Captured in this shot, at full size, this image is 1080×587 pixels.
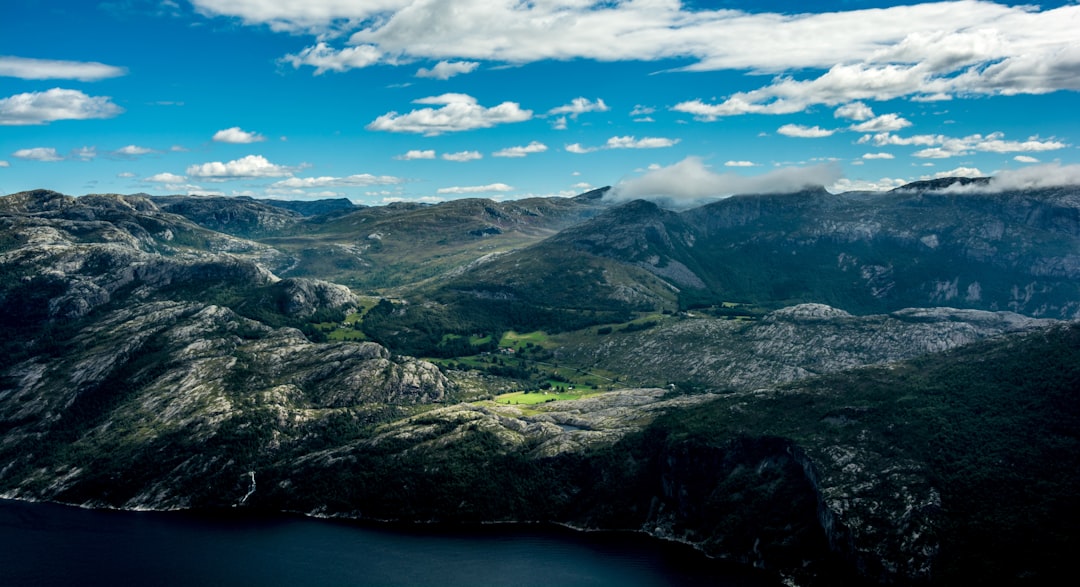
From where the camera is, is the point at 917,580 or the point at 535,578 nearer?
the point at 917,580

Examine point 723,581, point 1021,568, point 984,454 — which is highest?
point 984,454

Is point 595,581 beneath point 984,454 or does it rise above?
beneath

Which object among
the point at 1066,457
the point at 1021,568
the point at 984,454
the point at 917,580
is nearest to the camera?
the point at 1021,568

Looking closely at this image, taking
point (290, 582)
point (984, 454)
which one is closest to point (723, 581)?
point (984, 454)

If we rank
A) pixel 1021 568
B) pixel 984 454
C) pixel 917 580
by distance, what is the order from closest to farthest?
pixel 1021 568 → pixel 917 580 → pixel 984 454

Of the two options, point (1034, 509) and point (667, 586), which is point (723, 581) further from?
point (1034, 509)

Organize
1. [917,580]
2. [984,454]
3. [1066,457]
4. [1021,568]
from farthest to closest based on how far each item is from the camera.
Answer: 1. [984,454]
2. [1066,457]
3. [917,580]
4. [1021,568]

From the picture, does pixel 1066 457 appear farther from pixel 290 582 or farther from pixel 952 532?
pixel 290 582

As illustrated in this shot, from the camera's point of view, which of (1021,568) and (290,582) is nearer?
(1021,568)

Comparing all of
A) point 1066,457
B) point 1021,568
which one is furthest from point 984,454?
point 1021,568
